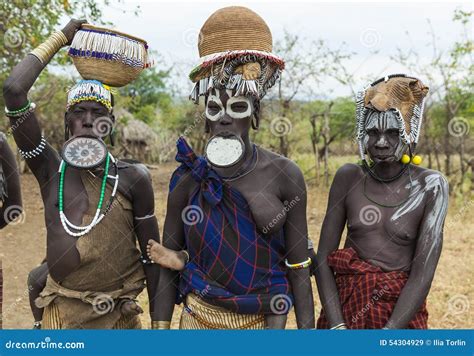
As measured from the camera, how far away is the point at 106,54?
9.02 ft

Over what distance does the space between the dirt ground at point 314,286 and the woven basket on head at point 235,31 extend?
138 inches

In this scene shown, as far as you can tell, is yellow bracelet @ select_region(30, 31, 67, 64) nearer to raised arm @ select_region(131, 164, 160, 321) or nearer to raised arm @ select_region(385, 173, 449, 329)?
raised arm @ select_region(131, 164, 160, 321)

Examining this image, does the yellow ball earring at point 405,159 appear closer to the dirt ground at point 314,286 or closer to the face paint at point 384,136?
the face paint at point 384,136

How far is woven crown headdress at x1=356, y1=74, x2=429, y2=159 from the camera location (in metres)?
2.70

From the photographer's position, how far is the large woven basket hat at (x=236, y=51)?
8.63 ft

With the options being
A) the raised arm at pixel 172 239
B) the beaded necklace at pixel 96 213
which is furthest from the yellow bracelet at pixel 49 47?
the raised arm at pixel 172 239

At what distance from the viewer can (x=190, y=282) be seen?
270 centimetres

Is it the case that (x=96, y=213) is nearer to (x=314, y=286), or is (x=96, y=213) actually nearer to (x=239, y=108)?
(x=239, y=108)

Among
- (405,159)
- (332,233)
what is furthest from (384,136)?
(332,233)

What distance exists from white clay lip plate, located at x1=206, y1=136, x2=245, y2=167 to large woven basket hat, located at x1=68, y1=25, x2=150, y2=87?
0.59 m

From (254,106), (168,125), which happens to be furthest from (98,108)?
(168,125)

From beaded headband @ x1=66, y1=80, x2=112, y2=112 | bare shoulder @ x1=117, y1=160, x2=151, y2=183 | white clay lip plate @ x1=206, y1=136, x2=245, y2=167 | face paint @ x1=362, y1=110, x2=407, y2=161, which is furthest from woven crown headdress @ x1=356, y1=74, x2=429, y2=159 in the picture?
beaded headband @ x1=66, y1=80, x2=112, y2=112

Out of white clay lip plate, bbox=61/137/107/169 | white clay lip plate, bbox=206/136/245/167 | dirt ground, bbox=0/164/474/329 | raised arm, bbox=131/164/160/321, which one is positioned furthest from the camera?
dirt ground, bbox=0/164/474/329

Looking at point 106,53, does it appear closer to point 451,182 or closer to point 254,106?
point 254,106
